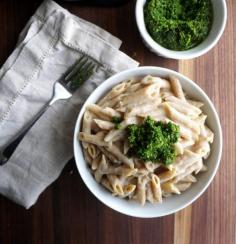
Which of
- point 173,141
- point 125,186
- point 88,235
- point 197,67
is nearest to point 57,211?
point 88,235

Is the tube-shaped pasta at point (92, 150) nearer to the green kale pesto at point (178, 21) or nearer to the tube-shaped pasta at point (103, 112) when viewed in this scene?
the tube-shaped pasta at point (103, 112)

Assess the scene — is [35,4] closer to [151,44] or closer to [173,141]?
[151,44]

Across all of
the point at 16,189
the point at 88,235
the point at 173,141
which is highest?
the point at 173,141

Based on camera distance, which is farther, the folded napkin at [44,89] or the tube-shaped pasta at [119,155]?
the folded napkin at [44,89]

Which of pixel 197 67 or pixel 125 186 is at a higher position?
pixel 197 67

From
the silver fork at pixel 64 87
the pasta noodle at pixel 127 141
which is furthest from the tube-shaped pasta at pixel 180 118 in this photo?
the silver fork at pixel 64 87

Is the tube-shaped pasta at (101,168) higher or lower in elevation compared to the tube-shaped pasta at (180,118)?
lower
